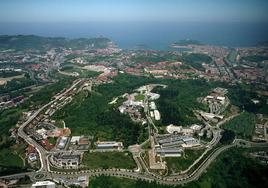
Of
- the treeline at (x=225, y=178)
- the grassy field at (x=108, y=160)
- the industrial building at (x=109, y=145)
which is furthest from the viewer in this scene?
the industrial building at (x=109, y=145)

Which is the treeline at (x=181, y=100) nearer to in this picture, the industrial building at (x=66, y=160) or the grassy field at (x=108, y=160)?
the grassy field at (x=108, y=160)

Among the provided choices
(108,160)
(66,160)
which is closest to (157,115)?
(108,160)

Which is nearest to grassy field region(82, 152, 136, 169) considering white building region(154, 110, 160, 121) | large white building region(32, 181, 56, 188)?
large white building region(32, 181, 56, 188)

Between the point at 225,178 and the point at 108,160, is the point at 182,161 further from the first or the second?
the point at 108,160

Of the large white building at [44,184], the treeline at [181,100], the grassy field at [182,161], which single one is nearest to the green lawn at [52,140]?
the large white building at [44,184]

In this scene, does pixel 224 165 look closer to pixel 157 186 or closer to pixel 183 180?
pixel 183 180

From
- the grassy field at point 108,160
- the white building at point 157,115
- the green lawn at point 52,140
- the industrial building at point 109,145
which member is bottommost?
the grassy field at point 108,160

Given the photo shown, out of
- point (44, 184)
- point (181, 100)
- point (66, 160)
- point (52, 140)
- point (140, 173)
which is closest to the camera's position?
point (44, 184)
